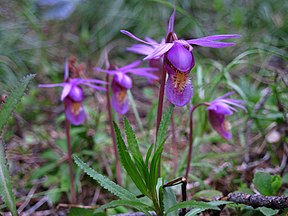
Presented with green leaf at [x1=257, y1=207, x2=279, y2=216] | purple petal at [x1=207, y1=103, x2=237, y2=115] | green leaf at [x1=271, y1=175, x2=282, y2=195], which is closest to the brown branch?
green leaf at [x1=257, y1=207, x2=279, y2=216]

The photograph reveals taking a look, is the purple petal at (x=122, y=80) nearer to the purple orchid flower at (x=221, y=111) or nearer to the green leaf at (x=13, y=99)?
the purple orchid flower at (x=221, y=111)

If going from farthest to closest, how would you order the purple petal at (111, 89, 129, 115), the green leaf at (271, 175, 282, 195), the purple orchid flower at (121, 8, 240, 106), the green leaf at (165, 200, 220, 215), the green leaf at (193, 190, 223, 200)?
1. the purple petal at (111, 89, 129, 115)
2. the green leaf at (193, 190, 223, 200)
3. the green leaf at (271, 175, 282, 195)
4. the purple orchid flower at (121, 8, 240, 106)
5. the green leaf at (165, 200, 220, 215)

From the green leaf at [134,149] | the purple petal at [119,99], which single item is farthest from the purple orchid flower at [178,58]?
the purple petal at [119,99]

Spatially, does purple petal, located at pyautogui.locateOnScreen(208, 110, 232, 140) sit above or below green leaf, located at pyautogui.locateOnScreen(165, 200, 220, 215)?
above

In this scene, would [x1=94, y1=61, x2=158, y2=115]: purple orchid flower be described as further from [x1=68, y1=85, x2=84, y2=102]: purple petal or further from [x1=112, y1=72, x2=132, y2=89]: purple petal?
[x1=68, y1=85, x2=84, y2=102]: purple petal

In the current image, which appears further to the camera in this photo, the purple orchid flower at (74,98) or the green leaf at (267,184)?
the purple orchid flower at (74,98)

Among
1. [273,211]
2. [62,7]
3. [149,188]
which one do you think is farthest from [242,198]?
[62,7]
